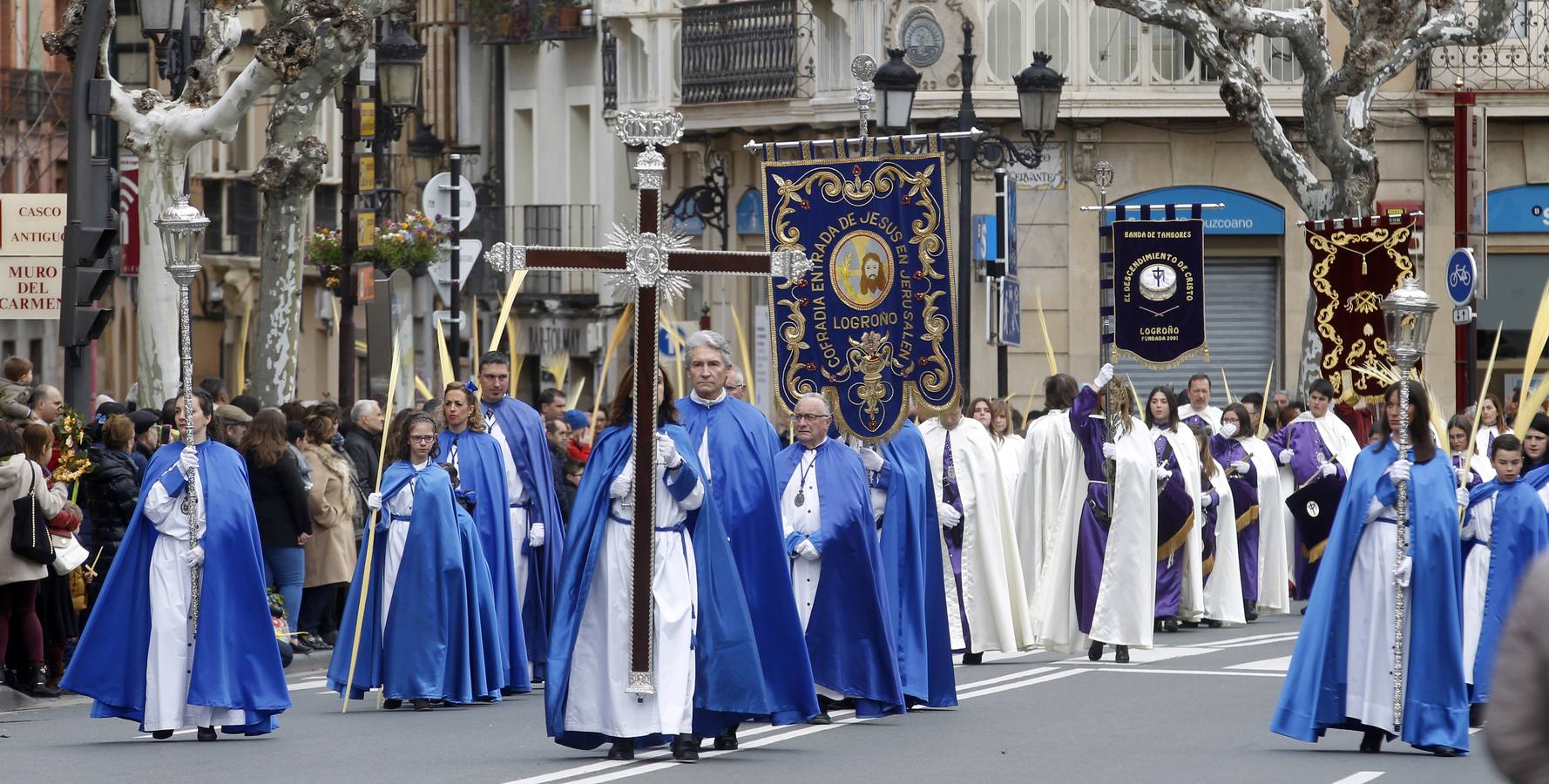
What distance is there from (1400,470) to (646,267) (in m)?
3.24

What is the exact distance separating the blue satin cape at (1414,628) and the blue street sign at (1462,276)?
985 cm

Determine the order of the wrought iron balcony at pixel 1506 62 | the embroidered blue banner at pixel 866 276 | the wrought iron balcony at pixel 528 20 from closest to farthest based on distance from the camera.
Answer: the embroidered blue banner at pixel 866 276
the wrought iron balcony at pixel 1506 62
the wrought iron balcony at pixel 528 20

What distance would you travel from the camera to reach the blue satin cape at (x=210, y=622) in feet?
41.1

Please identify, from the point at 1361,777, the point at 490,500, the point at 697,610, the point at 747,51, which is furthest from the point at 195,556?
the point at 747,51

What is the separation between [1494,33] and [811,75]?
11.9 metres

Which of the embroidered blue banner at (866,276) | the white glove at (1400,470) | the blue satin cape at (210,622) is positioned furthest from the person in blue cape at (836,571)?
the white glove at (1400,470)

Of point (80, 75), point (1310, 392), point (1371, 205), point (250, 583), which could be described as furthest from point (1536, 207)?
point (250, 583)

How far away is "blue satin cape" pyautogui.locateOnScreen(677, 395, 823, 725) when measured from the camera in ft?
39.4

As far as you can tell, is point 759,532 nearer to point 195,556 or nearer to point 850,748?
point 850,748

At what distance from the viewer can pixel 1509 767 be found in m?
4.33

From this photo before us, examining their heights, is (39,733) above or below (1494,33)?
below

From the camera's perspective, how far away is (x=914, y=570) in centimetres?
1396

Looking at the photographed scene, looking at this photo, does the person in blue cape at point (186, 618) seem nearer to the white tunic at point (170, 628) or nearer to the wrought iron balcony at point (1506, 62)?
the white tunic at point (170, 628)

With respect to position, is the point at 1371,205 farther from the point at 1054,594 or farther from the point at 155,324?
the point at 155,324
